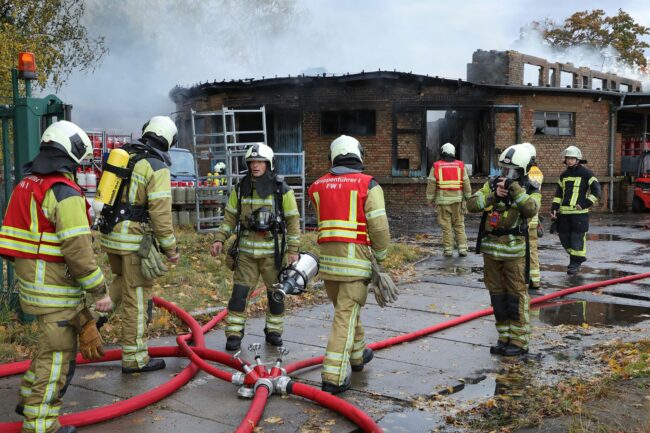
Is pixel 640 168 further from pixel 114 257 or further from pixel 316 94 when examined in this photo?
pixel 114 257

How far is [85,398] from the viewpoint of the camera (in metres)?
4.60

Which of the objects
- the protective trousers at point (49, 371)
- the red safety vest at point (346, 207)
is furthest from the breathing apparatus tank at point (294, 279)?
the protective trousers at point (49, 371)

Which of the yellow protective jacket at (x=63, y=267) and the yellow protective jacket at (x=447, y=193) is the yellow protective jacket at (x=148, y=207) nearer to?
the yellow protective jacket at (x=63, y=267)

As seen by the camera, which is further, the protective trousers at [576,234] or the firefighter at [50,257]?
the protective trousers at [576,234]

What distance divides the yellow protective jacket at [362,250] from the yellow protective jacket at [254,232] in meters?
1.05

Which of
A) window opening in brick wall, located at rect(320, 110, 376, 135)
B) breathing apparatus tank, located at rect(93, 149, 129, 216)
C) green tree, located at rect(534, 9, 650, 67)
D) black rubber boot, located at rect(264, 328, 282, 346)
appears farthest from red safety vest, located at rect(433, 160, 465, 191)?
green tree, located at rect(534, 9, 650, 67)

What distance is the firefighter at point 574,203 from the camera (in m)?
9.59

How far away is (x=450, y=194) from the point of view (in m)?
11.6

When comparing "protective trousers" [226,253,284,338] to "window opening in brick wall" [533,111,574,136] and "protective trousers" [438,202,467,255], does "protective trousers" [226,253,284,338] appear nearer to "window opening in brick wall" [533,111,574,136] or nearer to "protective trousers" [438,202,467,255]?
"protective trousers" [438,202,467,255]

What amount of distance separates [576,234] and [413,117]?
11029mm

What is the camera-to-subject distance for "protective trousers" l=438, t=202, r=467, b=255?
38.0 ft

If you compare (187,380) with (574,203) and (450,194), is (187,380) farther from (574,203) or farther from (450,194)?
(450,194)

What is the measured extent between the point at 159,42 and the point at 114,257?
26.8 metres

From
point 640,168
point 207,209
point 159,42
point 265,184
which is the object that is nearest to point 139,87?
point 159,42
